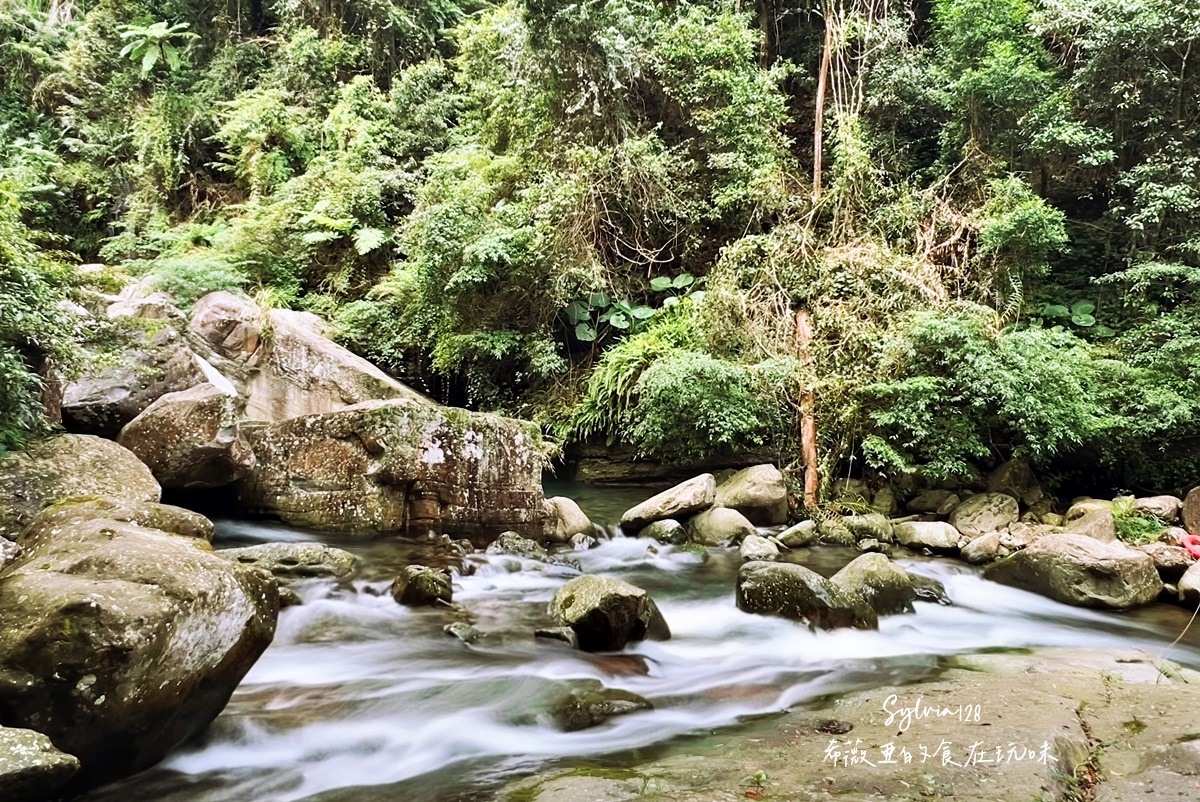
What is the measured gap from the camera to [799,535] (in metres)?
8.46

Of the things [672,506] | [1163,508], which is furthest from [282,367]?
[1163,508]

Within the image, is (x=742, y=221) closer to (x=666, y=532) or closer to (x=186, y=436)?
(x=666, y=532)

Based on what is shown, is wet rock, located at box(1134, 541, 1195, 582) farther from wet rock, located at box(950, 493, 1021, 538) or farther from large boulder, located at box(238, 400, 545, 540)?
large boulder, located at box(238, 400, 545, 540)

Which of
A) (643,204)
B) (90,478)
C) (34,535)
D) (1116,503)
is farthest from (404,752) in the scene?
(643,204)

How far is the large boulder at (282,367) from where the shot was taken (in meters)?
9.10

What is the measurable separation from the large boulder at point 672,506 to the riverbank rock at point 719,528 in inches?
7.0

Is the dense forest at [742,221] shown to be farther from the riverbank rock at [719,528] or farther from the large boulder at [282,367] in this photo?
the large boulder at [282,367]

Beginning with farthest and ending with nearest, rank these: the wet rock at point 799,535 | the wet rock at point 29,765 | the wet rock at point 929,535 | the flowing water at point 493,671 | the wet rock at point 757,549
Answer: the wet rock at point 799,535 < the wet rock at point 929,535 < the wet rock at point 757,549 < the flowing water at point 493,671 < the wet rock at point 29,765

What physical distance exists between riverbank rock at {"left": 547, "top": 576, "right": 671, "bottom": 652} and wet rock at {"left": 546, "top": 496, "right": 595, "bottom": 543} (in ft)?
9.45

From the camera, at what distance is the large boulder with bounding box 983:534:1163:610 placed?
6320mm

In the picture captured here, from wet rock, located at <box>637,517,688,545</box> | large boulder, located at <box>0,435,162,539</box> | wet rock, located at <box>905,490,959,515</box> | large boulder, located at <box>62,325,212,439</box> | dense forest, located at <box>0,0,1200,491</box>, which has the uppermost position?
dense forest, located at <box>0,0,1200,491</box>

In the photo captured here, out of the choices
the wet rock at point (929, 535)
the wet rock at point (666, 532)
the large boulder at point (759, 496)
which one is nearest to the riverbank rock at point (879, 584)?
the wet rock at point (929, 535)

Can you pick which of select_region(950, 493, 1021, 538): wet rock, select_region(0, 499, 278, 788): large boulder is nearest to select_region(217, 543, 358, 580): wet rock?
select_region(0, 499, 278, 788): large boulder

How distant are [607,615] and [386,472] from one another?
3631 millimetres
